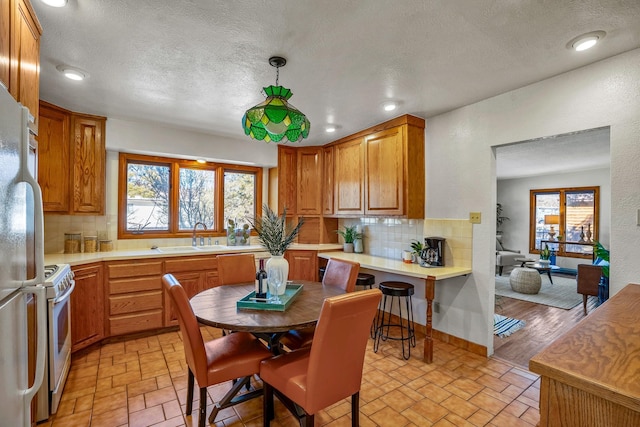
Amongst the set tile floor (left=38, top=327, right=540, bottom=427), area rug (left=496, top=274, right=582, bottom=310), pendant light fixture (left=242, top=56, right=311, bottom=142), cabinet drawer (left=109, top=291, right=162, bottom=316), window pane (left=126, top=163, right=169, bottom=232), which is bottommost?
area rug (left=496, top=274, right=582, bottom=310)

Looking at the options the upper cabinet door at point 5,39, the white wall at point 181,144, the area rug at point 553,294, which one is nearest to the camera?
the upper cabinet door at point 5,39

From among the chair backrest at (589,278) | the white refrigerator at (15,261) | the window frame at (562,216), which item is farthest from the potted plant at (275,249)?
the window frame at (562,216)

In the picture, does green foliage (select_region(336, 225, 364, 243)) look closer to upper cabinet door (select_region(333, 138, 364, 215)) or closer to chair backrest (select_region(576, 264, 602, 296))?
upper cabinet door (select_region(333, 138, 364, 215))

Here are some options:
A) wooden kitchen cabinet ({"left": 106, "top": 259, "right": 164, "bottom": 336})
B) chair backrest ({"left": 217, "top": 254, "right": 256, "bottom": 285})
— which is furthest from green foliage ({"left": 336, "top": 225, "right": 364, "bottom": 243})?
wooden kitchen cabinet ({"left": 106, "top": 259, "right": 164, "bottom": 336})

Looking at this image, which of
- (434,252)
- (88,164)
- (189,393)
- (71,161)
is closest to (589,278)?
(434,252)

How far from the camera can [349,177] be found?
13.1 feet

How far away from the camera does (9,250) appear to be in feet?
2.96

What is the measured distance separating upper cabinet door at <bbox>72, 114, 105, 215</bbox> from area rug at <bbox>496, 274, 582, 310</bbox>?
232 inches

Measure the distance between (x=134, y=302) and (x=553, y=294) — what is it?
242 inches

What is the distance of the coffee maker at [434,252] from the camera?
3094 millimetres

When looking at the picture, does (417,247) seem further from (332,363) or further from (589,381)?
(589,381)

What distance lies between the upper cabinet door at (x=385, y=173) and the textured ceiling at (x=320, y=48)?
1.80 feet

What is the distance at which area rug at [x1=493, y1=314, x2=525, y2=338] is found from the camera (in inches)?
131

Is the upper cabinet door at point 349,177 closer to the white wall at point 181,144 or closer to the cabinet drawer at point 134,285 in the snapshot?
the white wall at point 181,144
